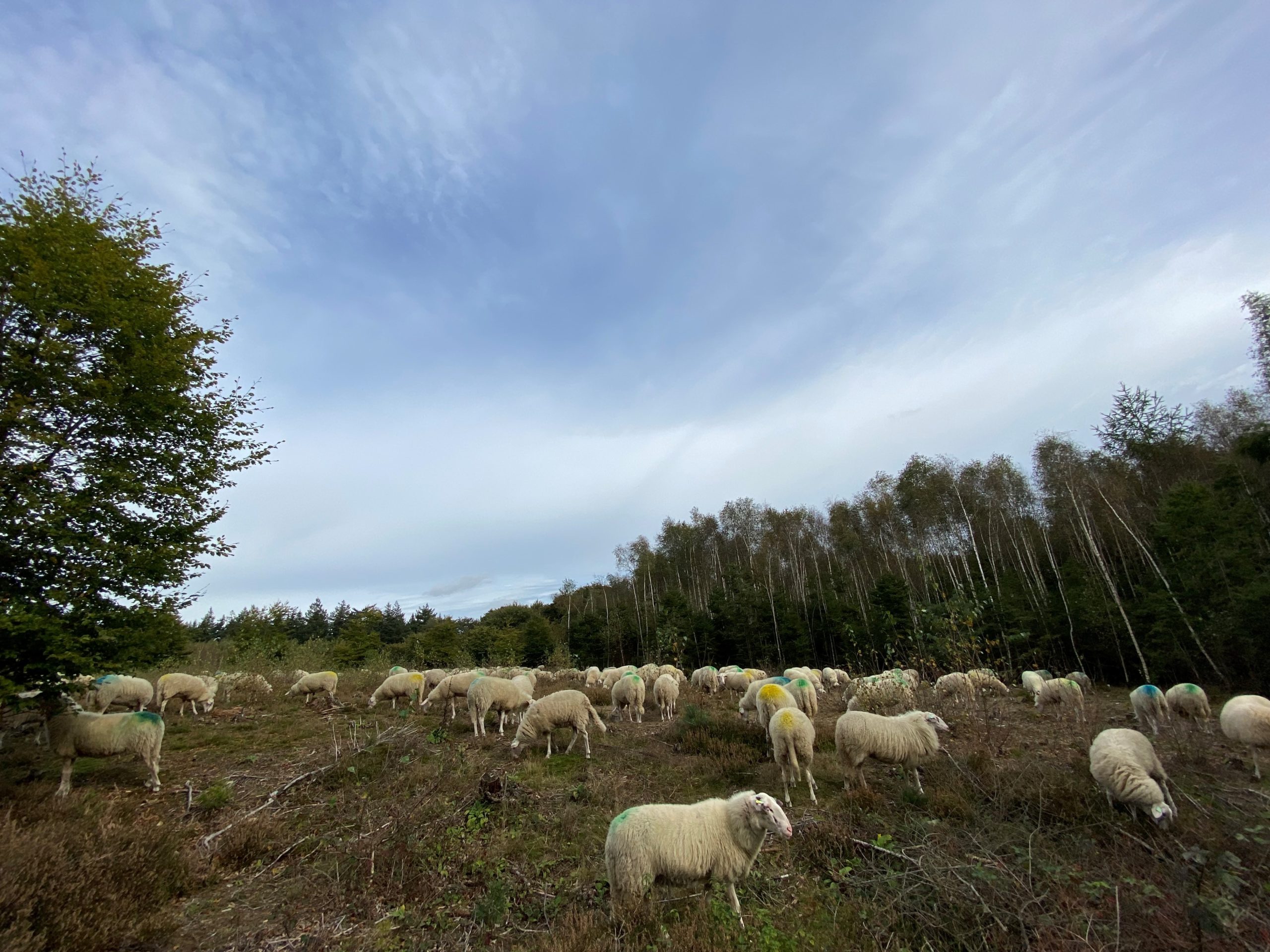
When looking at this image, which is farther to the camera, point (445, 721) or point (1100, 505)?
point (1100, 505)

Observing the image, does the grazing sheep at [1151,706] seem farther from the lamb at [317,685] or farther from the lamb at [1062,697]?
the lamb at [317,685]

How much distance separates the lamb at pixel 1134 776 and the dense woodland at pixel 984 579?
8.40 feet

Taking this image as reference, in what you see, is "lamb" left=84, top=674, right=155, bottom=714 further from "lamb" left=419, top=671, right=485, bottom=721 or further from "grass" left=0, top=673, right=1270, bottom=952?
"lamb" left=419, top=671, right=485, bottom=721

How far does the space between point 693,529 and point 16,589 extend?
133ft

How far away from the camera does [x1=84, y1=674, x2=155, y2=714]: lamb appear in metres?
10.0

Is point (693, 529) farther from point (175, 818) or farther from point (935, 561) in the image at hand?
point (175, 818)

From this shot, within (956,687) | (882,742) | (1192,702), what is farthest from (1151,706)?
(882,742)

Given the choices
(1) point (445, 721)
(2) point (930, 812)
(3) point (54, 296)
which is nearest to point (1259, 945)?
(2) point (930, 812)

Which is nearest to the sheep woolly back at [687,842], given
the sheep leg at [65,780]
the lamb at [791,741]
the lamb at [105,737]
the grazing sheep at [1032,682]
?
the lamb at [791,741]

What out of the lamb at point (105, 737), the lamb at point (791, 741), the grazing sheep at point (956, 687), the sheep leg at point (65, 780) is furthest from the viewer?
the grazing sheep at point (956, 687)

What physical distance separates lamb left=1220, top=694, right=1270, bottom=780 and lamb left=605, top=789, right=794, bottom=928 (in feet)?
29.6

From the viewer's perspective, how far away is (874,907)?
13.6ft

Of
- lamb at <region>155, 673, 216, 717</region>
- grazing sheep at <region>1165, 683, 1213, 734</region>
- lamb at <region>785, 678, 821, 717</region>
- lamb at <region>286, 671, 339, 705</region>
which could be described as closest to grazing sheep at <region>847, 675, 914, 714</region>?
lamb at <region>785, 678, 821, 717</region>

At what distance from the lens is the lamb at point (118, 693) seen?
10016 millimetres
